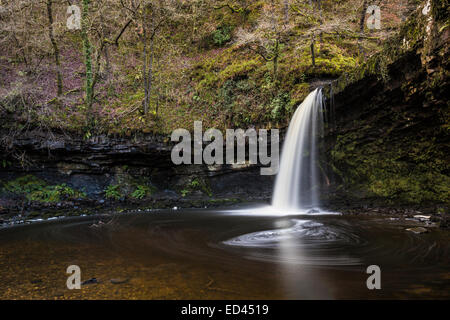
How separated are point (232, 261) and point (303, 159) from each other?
7.58 m

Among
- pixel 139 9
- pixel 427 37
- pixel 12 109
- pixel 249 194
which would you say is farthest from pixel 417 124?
pixel 12 109

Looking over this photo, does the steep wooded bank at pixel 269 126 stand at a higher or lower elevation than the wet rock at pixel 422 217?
higher

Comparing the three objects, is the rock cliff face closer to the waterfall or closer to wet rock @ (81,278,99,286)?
the waterfall

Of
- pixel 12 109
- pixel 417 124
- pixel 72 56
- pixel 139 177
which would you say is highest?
pixel 72 56

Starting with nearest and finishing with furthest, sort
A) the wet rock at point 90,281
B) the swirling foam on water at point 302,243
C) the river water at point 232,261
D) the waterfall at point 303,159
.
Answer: the river water at point 232,261 → the wet rock at point 90,281 → the swirling foam on water at point 302,243 → the waterfall at point 303,159

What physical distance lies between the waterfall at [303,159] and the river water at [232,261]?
12.3 ft

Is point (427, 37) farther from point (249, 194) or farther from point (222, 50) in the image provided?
point (222, 50)

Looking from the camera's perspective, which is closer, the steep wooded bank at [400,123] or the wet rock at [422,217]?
the steep wooded bank at [400,123]

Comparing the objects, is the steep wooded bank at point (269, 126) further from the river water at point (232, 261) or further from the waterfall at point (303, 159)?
the river water at point (232, 261)

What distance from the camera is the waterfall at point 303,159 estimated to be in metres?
10.4

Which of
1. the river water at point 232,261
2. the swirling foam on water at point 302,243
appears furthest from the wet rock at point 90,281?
the swirling foam on water at point 302,243

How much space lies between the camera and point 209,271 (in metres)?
3.45

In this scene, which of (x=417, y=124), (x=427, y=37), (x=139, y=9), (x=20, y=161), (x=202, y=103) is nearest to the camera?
(x=427, y=37)

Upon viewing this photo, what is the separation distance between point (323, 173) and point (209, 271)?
8.33 meters
